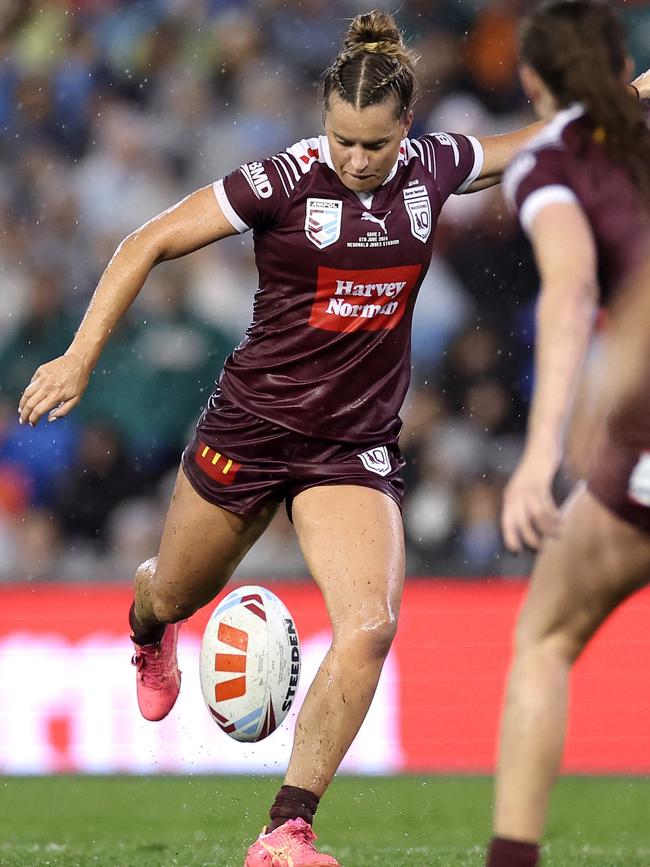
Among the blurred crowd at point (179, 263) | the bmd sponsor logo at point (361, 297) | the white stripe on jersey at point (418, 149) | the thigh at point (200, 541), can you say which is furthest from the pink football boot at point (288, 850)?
the blurred crowd at point (179, 263)

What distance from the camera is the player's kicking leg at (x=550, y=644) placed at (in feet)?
11.0

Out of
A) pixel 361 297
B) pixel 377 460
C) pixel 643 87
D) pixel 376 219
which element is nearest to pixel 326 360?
pixel 361 297

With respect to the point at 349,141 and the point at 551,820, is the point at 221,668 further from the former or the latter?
the point at 551,820

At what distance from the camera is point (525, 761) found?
132 inches

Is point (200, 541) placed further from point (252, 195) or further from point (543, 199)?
point (543, 199)

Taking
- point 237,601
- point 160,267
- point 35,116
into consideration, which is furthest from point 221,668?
point 35,116

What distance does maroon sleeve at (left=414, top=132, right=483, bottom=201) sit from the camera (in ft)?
16.6

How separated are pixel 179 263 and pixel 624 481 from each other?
293 inches

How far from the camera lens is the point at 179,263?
10.5 meters

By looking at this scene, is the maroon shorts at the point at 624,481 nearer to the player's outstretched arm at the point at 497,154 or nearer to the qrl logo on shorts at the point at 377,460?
the qrl logo on shorts at the point at 377,460

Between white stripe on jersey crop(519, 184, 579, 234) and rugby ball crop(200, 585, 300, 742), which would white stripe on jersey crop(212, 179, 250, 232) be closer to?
rugby ball crop(200, 585, 300, 742)

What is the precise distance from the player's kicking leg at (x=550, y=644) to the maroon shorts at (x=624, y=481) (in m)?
0.03

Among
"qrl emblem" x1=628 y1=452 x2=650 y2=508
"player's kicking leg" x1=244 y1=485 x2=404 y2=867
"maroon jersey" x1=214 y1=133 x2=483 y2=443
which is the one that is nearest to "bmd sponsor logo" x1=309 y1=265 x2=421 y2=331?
"maroon jersey" x1=214 y1=133 x2=483 y2=443

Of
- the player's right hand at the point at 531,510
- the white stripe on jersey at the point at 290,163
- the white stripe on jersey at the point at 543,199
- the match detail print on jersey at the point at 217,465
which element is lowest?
the player's right hand at the point at 531,510
